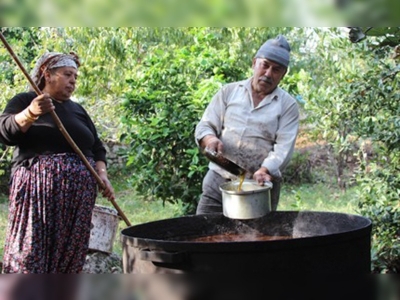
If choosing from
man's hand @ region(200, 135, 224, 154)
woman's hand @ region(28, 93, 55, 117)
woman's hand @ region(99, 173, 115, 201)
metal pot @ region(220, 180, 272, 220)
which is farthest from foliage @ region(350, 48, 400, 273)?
woman's hand @ region(28, 93, 55, 117)

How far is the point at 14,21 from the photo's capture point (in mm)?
879

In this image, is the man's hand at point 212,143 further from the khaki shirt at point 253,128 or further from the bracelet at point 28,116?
the bracelet at point 28,116

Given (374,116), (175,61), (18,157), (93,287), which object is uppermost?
(175,61)

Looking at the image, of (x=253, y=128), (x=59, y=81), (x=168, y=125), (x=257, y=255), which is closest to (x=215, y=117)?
(x=253, y=128)

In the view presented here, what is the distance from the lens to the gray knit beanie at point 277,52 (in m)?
3.50

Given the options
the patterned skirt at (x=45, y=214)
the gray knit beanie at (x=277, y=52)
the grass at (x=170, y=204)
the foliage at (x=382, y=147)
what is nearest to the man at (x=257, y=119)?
the gray knit beanie at (x=277, y=52)

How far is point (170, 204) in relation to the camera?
8.09 meters

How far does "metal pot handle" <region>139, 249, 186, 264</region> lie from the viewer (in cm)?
251

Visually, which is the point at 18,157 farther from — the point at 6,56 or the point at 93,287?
the point at 6,56

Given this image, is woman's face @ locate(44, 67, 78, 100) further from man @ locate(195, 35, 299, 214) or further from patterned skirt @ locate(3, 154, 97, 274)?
man @ locate(195, 35, 299, 214)

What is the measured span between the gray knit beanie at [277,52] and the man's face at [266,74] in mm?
29

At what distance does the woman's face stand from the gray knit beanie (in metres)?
1.10

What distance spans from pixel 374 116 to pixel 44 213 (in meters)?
2.44

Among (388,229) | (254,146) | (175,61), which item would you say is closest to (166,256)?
(254,146)
